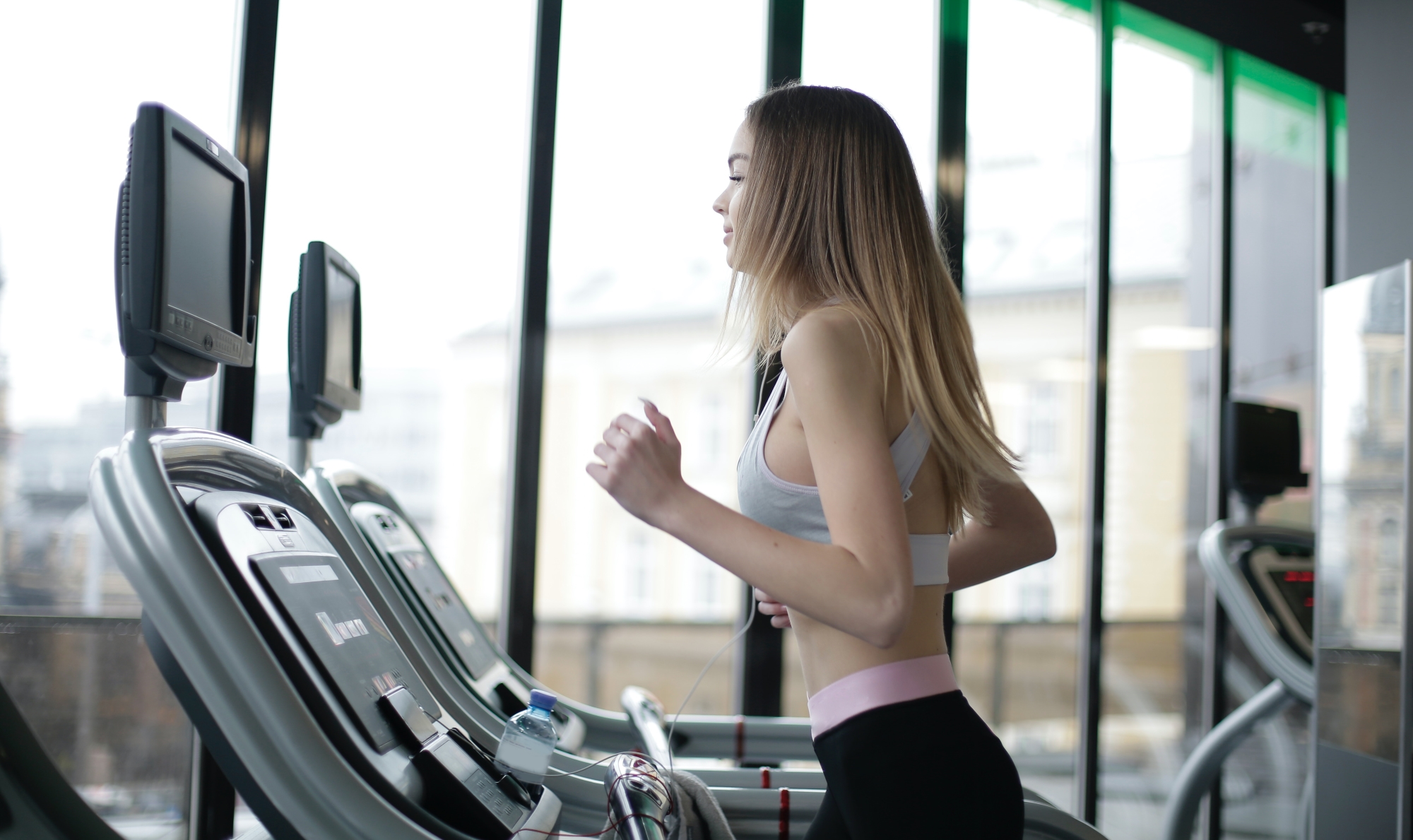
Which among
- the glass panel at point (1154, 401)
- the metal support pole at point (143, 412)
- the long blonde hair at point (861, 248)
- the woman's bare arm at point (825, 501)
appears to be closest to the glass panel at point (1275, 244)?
the glass panel at point (1154, 401)

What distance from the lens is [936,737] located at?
3.28ft

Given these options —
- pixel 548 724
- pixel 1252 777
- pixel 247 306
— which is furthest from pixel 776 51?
pixel 1252 777

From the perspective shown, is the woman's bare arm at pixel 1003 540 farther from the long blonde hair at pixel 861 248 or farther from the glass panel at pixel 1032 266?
the glass panel at pixel 1032 266

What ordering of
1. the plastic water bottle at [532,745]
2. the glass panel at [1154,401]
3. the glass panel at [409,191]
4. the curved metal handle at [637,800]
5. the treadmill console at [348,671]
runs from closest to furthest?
the treadmill console at [348,671]
the curved metal handle at [637,800]
the plastic water bottle at [532,745]
the glass panel at [409,191]
the glass panel at [1154,401]

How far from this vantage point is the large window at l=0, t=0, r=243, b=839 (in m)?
1.97

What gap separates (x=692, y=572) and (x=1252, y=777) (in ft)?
13.1

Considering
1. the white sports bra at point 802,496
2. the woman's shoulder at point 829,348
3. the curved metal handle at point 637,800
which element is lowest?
the curved metal handle at point 637,800

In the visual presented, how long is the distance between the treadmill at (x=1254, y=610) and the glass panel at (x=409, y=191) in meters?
2.01

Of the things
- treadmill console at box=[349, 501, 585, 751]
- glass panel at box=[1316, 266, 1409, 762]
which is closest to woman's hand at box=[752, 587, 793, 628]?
treadmill console at box=[349, 501, 585, 751]

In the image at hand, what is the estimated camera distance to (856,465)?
3.01ft

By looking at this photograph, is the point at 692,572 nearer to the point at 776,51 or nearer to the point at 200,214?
the point at 776,51

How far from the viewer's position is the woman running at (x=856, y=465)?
0.92 metres

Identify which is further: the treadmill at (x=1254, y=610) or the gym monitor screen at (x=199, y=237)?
the treadmill at (x=1254, y=610)

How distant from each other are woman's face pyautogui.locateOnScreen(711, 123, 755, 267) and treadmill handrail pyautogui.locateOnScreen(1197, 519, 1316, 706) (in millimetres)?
2184
